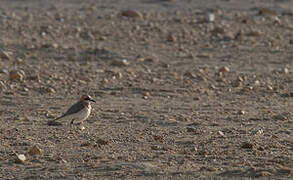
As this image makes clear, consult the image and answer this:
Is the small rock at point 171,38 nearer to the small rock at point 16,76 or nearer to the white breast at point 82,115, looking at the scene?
the small rock at point 16,76

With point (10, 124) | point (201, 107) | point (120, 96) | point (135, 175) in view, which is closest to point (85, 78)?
point (120, 96)

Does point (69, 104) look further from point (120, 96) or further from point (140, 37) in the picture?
point (140, 37)

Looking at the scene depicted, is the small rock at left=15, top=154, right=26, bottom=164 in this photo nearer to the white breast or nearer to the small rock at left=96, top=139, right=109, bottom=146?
the small rock at left=96, top=139, right=109, bottom=146

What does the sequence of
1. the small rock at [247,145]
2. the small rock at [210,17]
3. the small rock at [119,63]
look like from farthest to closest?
the small rock at [210,17] < the small rock at [119,63] < the small rock at [247,145]

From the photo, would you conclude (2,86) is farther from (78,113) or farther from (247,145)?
(247,145)

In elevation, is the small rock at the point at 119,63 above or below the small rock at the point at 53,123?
below

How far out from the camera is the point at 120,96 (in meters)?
11.2

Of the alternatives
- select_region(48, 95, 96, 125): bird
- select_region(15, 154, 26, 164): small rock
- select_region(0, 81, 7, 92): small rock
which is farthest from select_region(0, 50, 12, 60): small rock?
select_region(15, 154, 26, 164): small rock

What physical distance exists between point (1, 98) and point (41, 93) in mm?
658

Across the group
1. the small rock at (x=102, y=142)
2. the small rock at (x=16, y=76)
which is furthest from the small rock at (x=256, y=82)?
the small rock at (x=102, y=142)

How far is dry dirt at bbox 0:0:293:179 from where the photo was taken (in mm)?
7480

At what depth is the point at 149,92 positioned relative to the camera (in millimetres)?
11445

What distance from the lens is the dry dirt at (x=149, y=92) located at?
7.48m

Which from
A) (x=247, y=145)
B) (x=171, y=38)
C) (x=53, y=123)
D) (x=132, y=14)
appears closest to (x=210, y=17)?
(x=132, y=14)
